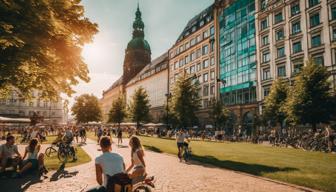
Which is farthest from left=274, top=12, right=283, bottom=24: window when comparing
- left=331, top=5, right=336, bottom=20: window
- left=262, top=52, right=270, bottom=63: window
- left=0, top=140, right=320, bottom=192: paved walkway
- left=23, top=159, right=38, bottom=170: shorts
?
left=23, top=159, right=38, bottom=170: shorts

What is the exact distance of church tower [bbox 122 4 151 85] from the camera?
115 metres

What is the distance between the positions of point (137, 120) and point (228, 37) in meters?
28.2

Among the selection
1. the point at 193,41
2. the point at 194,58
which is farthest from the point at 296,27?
the point at 193,41

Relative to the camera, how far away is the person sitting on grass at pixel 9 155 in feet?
36.1

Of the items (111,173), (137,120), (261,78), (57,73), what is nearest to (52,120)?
(137,120)

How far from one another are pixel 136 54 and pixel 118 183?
113 m

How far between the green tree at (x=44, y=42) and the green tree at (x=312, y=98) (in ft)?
83.7

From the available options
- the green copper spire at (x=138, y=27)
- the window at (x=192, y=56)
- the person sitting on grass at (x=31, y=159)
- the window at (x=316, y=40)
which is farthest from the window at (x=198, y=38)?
the green copper spire at (x=138, y=27)

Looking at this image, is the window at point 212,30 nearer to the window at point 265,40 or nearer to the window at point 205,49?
the window at point 205,49

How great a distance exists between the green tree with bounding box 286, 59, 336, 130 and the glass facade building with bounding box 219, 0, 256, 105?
51.0ft

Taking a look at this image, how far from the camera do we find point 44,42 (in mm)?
9281

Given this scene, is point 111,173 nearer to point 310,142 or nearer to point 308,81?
point 310,142

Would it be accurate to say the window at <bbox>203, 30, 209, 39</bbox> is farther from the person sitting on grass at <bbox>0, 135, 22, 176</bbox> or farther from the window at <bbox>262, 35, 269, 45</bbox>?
the person sitting on grass at <bbox>0, 135, 22, 176</bbox>

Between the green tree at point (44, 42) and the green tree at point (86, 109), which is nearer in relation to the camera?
the green tree at point (44, 42)
